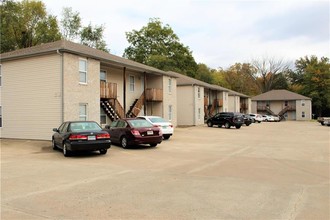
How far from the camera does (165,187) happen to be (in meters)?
7.27

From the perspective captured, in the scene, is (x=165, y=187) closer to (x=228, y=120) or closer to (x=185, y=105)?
(x=228, y=120)

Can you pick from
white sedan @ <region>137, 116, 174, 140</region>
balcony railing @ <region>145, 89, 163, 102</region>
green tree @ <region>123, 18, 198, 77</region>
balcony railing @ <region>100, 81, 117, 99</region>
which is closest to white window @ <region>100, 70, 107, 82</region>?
balcony railing @ <region>100, 81, 117, 99</region>

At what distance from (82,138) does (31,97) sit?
8533 mm

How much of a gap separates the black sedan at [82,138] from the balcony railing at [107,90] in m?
7.99

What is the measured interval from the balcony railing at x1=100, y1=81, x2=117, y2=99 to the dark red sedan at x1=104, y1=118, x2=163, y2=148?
5.74m

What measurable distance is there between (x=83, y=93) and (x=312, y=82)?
6508 cm

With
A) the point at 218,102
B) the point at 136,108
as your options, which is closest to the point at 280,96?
the point at 218,102

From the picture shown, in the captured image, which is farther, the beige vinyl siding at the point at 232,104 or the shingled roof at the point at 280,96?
the shingled roof at the point at 280,96

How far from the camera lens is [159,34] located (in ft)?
207

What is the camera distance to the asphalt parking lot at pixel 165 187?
5.45m

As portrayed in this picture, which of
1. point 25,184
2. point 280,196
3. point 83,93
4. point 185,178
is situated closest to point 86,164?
point 25,184

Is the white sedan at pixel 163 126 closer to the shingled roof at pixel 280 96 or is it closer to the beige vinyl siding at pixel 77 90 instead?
the beige vinyl siding at pixel 77 90

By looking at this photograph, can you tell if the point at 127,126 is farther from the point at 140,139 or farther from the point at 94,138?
the point at 94,138

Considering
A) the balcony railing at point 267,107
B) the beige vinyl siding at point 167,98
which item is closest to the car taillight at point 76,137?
the beige vinyl siding at point 167,98
